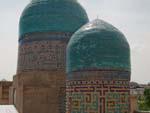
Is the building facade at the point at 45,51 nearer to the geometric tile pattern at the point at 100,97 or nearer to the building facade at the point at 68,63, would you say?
the building facade at the point at 68,63

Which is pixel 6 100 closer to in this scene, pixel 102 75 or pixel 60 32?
pixel 60 32

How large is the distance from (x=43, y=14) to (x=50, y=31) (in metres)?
0.90

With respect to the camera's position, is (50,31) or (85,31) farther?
(50,31)

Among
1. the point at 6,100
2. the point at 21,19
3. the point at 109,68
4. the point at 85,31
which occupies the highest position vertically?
the point at 21,19

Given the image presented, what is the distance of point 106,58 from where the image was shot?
10.9m

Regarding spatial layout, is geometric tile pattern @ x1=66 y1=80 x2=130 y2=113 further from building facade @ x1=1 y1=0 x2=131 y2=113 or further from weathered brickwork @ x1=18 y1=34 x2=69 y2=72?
weathered brickwork @ x1=18 y1=34 x2=69 y2=72

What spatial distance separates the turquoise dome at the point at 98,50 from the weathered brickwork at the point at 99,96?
0.46m

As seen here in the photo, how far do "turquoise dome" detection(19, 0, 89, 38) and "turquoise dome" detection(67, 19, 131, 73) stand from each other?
3.46 meters

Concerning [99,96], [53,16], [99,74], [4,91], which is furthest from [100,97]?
[4,91]

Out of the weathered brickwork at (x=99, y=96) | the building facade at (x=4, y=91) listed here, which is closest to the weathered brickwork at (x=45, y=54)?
the weathered brickwork at (x=99, y=96)

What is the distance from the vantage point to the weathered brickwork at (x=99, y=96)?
34.9 feet

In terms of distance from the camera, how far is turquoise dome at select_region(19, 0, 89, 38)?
14984 mm

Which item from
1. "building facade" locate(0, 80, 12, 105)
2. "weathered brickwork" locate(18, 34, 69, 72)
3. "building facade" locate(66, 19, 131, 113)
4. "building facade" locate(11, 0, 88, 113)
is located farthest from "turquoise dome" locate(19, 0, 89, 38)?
"building facade" locate(0, 80, 12, 105)

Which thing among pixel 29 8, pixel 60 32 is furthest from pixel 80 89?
pixel 29 8
